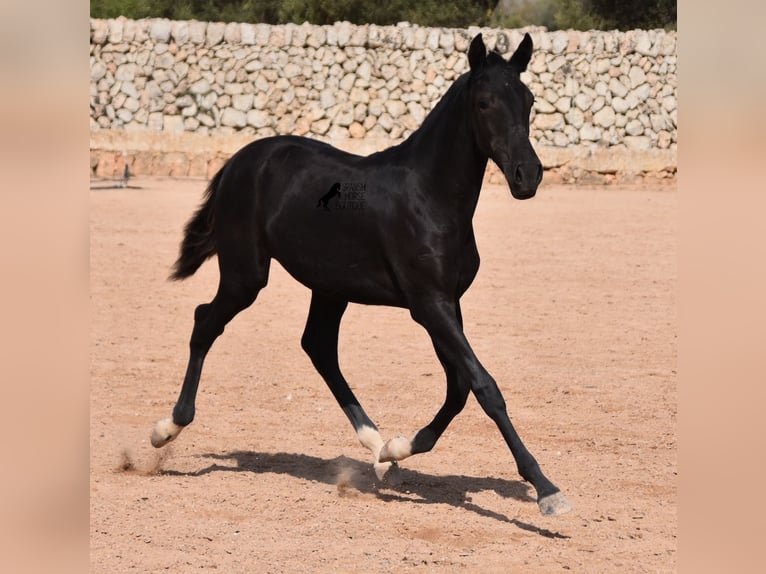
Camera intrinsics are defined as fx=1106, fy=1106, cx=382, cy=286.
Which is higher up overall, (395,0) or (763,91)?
(395,0)

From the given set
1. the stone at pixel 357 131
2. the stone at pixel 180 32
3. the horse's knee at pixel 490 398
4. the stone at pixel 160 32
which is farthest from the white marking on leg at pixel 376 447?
the stone at pixel 160 32

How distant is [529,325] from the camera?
10.1 m

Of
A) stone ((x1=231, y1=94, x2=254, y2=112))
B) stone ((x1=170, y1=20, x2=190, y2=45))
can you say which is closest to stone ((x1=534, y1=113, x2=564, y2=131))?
stone ((x1=231, y1=94, x2=254, y2=112))

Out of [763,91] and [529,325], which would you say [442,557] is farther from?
[529,325]

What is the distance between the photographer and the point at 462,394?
5.06 metres

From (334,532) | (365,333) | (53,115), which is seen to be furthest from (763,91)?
(365,333)

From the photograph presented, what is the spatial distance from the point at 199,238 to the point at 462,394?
1.83 meters

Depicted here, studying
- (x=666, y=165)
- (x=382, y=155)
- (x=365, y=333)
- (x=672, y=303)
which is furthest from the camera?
(x=666, y=165)

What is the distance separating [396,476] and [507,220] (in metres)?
11.1

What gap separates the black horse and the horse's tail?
3.7 inches

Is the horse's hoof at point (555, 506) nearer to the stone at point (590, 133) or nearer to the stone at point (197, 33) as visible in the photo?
the stone at point (590, 133)

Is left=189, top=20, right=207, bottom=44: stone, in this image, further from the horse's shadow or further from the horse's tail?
the horse's shadow

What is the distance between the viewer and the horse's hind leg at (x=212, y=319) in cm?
557

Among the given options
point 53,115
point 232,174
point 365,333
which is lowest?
point 365,333
